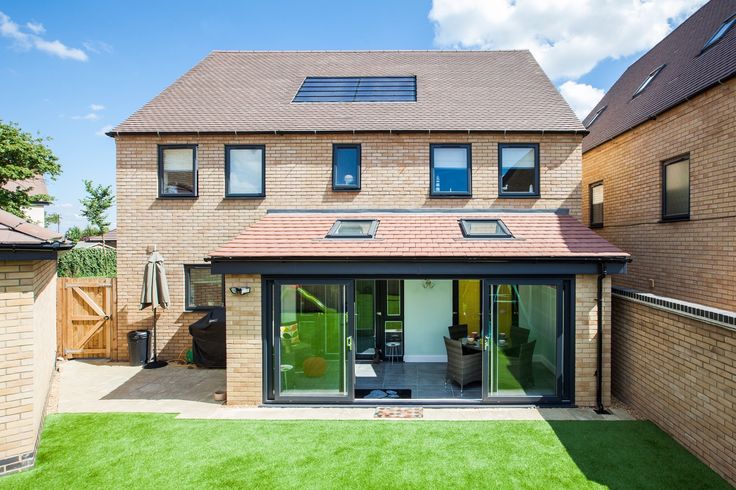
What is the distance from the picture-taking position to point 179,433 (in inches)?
263

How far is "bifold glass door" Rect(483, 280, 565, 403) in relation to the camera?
769 centimetres

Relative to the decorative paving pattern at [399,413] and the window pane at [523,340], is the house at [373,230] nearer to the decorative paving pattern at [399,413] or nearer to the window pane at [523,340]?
the window pane at [523,340]

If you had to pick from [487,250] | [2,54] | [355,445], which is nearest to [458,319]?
[487,250]

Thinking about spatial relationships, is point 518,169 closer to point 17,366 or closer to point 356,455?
point 356,455

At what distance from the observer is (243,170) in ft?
36.0

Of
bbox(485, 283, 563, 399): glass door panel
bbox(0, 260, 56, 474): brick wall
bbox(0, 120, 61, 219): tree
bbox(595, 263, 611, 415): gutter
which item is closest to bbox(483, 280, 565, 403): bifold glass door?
bbox(485, 283, 563, 399): glass door panel

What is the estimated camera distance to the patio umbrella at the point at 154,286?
10.0m

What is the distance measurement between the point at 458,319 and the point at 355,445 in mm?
5824

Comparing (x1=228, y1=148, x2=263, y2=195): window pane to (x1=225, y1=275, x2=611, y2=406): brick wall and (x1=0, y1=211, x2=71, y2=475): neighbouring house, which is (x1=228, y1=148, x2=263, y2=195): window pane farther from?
(x1=0, y1=211, x2=71, y2=475): neighbouring house

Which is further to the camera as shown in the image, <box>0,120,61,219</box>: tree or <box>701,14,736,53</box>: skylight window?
<box>0,120,61,219</box>: tree

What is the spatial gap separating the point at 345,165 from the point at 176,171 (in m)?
4.67

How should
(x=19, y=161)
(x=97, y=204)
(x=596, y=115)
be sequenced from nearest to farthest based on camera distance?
(x=596, y=115) < (x=19, y=161) < (x=97, y=204)

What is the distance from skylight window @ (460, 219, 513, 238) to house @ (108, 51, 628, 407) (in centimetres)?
7

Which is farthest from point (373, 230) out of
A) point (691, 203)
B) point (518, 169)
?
point (691, 203)
